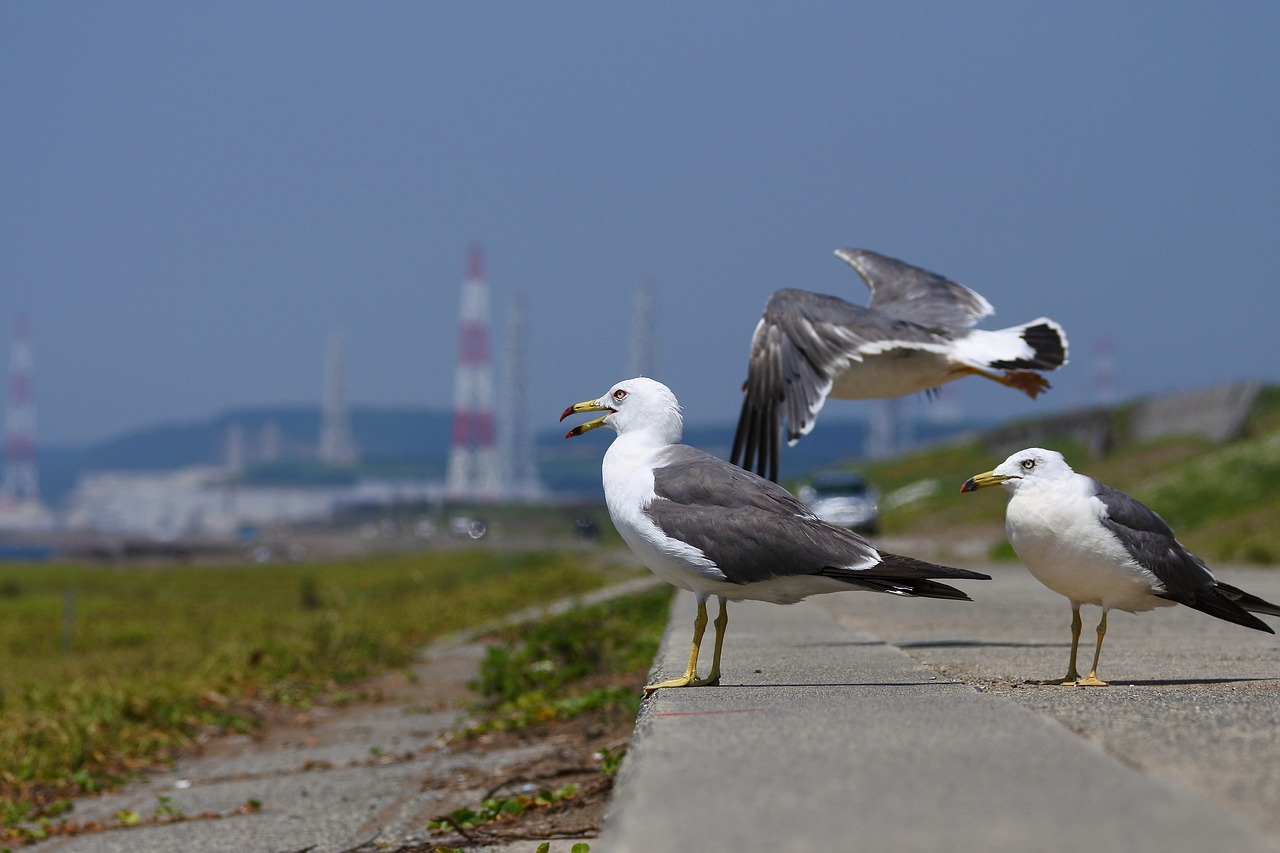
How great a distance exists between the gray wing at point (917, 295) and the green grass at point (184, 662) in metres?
4.58

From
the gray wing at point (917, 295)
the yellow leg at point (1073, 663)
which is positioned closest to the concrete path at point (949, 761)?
the yellow leg at point (1073, 663)

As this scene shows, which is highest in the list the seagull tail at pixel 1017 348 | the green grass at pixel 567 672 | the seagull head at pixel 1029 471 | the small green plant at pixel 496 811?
the seagull tail at pixel 1017 348

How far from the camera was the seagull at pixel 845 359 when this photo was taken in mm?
6270

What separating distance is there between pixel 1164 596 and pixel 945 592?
3.48 ft

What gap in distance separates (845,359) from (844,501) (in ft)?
66.1

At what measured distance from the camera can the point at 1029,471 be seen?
462 cm

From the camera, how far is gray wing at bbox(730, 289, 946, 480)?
6.25 meters

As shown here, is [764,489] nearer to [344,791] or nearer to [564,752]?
[564,752]

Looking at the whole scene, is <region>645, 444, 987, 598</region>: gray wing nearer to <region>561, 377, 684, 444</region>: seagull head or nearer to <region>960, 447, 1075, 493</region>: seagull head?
<region>561, 377, 684, 444</region>: seagull head

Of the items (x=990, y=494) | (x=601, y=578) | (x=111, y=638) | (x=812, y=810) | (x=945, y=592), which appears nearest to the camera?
(x=812, y=810)

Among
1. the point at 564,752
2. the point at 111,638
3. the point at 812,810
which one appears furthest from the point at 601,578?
the point at 812,810

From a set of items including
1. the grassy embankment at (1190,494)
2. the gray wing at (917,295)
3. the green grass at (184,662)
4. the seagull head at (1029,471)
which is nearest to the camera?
the seagull head at (1029,471)

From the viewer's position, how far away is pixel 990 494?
2731 centimetres

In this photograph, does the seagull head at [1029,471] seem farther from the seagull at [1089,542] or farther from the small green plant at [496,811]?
the small green plant at [496,811]
